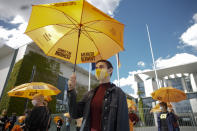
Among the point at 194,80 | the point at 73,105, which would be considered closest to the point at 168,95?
the point at 73,105

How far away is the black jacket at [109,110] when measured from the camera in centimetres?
157

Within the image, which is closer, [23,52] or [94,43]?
[94,43]

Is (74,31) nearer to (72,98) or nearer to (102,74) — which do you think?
(102,74)

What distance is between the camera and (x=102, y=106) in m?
1.78

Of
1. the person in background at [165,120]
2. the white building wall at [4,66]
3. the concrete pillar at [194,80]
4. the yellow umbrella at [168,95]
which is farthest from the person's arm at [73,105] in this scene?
the concrete pillar at [194,80]

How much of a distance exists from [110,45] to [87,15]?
89 cm

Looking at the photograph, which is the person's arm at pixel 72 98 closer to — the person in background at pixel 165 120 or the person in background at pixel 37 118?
the person in background at pixel 37 118

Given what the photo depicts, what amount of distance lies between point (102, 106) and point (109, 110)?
118 mm

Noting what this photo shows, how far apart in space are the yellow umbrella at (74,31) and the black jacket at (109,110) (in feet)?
2.52

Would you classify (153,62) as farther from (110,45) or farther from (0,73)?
(0,73)

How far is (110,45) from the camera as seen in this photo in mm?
2967

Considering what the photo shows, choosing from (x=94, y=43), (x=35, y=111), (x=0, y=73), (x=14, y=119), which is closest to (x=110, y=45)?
(x=94, y=43)

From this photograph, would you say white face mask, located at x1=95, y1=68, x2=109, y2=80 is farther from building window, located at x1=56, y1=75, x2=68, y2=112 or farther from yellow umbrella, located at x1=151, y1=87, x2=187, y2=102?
building window, located at x1=56, y1=75, x2=68, y2=112

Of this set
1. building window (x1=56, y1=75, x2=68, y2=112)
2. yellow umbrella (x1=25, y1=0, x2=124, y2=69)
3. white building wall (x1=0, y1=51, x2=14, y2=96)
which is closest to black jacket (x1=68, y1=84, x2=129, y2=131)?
yellow umbrella (x1=25, y1=0, x2=124, y2=69)
